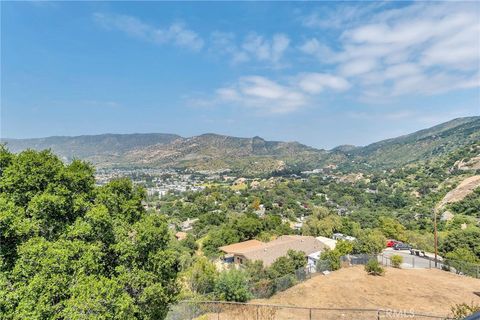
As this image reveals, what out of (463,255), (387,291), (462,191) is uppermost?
(462,191)

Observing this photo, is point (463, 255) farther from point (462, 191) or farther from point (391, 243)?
point (462, 191)

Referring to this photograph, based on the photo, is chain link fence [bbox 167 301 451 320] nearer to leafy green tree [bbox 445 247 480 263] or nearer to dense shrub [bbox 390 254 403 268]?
dense shrub [bbox 390 254 403 268]

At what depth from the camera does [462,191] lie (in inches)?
2840

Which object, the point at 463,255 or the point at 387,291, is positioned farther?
the point at 463,255

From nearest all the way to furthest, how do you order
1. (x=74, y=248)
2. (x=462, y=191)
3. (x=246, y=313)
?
(x=74, y=248), (x=246, y=313), (x=462, y=191)

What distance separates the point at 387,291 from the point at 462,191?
64.1 m

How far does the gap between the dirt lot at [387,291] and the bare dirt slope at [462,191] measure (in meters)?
53.4

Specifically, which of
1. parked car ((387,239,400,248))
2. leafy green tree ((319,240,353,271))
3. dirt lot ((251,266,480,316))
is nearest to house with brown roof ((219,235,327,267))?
leafy green tree ((319,240,353,271))

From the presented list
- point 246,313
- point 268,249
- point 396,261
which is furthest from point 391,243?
point 246,313

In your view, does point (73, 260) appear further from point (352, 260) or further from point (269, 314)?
point (352, 260)

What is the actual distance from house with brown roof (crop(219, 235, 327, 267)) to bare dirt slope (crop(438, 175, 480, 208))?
44990 millimetres

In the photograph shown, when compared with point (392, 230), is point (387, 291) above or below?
above

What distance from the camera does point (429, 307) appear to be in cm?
1917

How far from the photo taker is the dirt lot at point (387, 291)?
1994 centimetres
